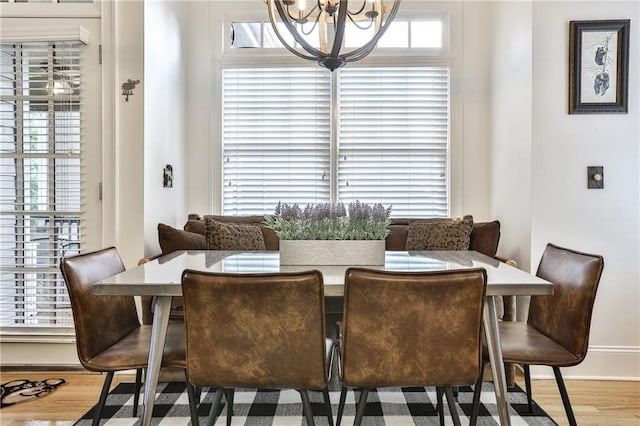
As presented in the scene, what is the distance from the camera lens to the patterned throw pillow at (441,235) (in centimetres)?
301

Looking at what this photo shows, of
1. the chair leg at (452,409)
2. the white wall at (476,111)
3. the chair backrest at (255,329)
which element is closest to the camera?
the chair backrest at (255,329)

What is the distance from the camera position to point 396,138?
12.4 feet

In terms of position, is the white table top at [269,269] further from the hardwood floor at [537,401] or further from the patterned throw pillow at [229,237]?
the hardwood floor at [537,401]

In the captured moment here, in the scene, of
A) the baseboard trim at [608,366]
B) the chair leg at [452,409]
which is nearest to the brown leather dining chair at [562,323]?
the chair leg at [452,409]

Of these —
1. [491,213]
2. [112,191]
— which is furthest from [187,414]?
[491,213]

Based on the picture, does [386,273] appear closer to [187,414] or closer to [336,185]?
[187,414]

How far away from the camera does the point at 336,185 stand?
3.79m

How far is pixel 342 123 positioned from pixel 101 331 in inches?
102

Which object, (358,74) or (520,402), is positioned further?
(358,74)

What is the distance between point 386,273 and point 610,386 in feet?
7.36

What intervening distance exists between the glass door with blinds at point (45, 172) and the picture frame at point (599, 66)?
2.98 m

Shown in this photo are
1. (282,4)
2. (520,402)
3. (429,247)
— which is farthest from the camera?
(429,247)

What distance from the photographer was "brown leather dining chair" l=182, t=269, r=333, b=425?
1.29 meters

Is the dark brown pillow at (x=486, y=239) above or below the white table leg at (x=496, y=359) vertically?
above
